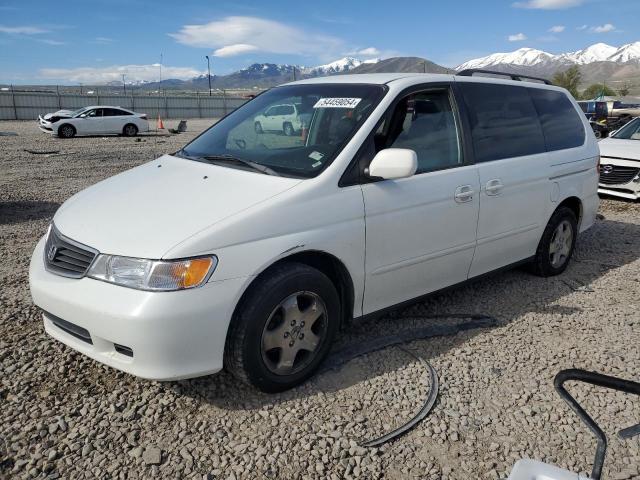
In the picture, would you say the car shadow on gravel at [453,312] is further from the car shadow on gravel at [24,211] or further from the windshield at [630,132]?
the car shadow on gravel at [24,211]

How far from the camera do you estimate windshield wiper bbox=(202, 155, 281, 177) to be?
325 centimetres

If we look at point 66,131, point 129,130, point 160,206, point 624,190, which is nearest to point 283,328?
point 160,206

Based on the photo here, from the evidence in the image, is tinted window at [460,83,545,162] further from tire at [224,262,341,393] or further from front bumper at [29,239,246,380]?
front bumper at [29,239,246,380]

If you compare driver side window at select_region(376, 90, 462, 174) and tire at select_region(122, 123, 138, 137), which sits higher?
driver side window at select_region(376, 90, 462, 174)

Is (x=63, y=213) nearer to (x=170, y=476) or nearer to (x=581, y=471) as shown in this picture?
(x=170, y=476)

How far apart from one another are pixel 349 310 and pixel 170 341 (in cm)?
119

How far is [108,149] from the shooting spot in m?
16.9

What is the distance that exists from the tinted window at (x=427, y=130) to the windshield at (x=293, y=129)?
223 millimetres

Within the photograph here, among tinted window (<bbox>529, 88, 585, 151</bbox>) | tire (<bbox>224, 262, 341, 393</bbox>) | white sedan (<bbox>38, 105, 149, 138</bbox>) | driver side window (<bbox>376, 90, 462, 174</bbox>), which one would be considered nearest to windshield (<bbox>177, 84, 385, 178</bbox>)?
driver side window (<bbox>376, 90, 462, 174</bbox>)

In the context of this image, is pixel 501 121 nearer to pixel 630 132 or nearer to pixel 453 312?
pixel 453 312

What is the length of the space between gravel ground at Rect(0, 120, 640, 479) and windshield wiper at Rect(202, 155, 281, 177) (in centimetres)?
127

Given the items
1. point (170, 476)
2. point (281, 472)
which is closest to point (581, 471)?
point (281, 472)

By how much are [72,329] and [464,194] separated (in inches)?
104

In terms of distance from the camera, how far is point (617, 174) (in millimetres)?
8820
